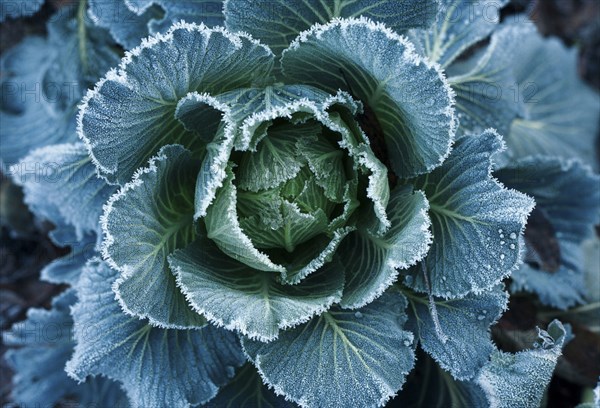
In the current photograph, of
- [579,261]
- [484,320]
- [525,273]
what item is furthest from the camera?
[579,261]

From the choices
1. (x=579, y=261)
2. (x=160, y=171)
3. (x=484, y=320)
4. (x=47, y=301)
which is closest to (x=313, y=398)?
(x=484, y=320)

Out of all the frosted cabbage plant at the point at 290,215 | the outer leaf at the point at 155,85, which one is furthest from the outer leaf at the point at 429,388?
the outer leaf at the point at 155,85

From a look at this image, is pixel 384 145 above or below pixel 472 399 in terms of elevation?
above

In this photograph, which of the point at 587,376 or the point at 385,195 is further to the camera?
the point at 587,376

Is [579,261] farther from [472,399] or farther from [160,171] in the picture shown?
[160,171]

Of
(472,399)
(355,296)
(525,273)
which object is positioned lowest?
(472,399)

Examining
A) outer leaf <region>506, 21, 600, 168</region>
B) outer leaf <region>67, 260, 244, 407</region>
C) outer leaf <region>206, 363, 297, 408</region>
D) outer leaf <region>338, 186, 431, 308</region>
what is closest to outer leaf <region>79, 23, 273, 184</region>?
outer leaf <region>67, 260, 244, 407</region>

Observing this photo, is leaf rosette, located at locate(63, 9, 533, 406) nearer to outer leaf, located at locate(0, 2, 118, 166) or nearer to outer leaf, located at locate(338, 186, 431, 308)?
outer leaf, located at locate(338, 186, 431, 308)
